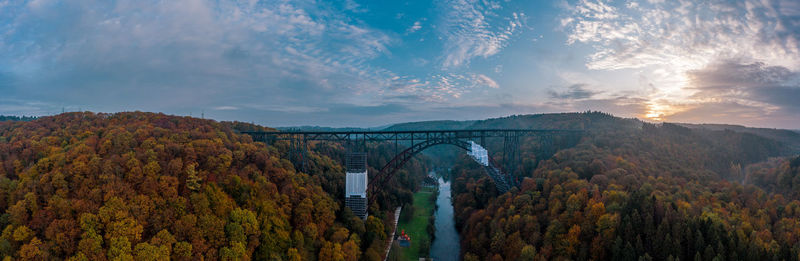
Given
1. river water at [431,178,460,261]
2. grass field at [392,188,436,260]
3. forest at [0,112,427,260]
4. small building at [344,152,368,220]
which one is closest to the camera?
forest at [0,112,427,260]

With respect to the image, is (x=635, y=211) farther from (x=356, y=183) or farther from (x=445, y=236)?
(x=356, y=183)

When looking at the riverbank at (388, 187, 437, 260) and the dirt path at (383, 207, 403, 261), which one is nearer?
the dirt path at (383, 207, 403, 261)

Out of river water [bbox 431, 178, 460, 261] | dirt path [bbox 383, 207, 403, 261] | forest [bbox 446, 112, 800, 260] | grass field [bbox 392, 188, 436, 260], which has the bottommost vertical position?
river water [bbox 431, 178, 460, 261]

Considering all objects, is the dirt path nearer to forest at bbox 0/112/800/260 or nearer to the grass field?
the grass field

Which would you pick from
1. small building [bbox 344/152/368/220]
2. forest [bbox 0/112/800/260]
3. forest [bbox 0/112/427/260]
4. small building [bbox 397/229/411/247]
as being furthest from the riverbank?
small building [bbox 344/152/368/220]

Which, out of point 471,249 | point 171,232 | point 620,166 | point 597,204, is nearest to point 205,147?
point 171,232

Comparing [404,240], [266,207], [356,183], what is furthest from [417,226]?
[266,207]

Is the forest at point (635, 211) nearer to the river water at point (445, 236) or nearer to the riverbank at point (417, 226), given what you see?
the river water at point (445, 236)
